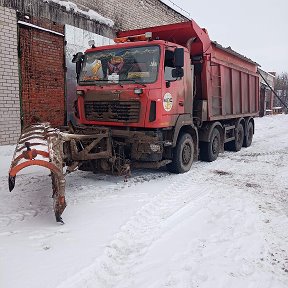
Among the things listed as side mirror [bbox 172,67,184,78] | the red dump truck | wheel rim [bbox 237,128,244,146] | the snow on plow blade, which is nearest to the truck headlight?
the red dump truck

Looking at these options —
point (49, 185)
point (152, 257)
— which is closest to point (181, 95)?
point (49, 185)

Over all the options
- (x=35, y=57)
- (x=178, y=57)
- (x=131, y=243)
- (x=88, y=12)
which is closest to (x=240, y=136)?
(x=178, y=57)

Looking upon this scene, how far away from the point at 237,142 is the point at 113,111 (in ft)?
18.4

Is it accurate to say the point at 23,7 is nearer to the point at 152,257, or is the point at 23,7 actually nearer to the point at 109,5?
the point at 109,5

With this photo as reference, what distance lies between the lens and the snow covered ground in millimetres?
2867

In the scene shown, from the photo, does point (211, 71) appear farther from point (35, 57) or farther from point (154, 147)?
point (35, 57)

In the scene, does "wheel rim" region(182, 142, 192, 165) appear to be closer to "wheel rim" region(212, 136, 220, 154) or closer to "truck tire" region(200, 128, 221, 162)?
"truck tire" region(200, 128, 221, 162)

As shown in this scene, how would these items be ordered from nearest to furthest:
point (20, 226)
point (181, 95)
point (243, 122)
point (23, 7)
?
point (20, 226)
point (181, 95)
point (23, 7)
point (243, 122)

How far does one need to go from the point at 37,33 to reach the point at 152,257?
24.0 ft

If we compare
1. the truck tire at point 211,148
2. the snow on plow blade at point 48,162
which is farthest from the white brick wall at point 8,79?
the truck tire at point 211,148

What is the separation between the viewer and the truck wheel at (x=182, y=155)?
6.47 metres

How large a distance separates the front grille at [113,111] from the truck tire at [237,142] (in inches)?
210

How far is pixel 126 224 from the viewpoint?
3955mm

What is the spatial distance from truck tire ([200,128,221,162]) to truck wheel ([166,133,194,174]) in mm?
1192
